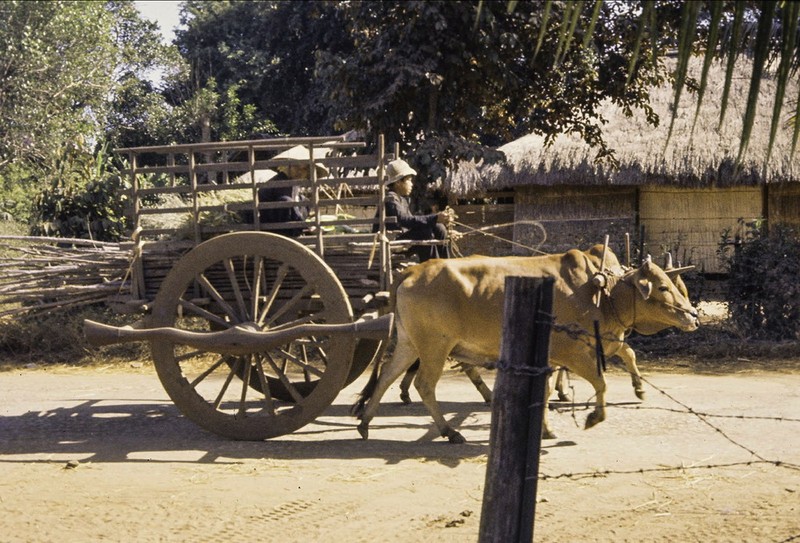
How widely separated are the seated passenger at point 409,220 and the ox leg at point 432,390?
3.87 feet

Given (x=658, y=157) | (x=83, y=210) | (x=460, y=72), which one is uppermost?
(x=460, y=72)

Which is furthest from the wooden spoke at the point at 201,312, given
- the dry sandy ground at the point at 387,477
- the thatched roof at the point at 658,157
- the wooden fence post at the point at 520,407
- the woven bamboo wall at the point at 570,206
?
the woven bamboo wall at the point at 570,206

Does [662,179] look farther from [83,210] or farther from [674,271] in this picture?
[83,210]

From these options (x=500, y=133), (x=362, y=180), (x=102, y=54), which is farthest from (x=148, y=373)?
(x=102, y=54)

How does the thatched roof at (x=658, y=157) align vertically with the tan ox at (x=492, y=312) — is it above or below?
above

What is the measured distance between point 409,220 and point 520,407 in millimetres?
4378

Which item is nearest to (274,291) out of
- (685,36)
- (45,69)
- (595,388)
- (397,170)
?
(397,170)

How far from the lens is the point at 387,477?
20.4 ft

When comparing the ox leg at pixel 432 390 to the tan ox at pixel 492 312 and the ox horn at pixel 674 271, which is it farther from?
the ox horn at pixel 674 271

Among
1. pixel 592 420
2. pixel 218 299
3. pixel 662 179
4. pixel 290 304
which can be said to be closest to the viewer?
pixel 592 420

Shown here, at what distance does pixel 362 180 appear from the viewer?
23.9ft

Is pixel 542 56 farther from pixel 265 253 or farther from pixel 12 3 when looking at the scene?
pixel 12 3

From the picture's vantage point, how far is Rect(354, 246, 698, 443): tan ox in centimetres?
715

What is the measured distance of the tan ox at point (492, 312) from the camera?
7.15m
